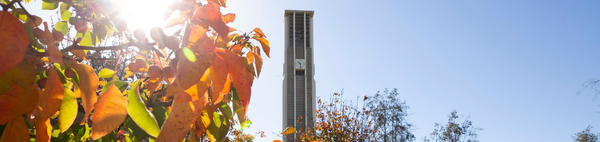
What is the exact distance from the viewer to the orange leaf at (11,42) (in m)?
0.21

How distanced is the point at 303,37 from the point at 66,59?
63.3 ft

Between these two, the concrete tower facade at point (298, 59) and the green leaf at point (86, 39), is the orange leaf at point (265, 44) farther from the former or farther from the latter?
the concrete tower facade at point (298, 59)

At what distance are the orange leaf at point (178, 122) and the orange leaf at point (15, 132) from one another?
143 mm

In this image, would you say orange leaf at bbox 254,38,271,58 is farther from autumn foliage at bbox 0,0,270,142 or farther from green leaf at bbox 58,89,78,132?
green leaf at bbox 58,89,78,132

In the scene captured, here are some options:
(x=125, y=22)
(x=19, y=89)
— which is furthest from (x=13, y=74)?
(x=125, y=22)

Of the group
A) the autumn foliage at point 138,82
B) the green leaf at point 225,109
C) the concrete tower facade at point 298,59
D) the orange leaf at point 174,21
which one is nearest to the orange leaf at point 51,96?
the autumn foliage at point 138,82

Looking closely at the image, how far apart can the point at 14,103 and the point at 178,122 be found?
0.15 metres

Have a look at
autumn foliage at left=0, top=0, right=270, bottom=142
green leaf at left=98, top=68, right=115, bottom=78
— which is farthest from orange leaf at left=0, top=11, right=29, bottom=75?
green leaf at left=98, top=68, right=115, bottom=78

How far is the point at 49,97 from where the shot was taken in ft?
0.90

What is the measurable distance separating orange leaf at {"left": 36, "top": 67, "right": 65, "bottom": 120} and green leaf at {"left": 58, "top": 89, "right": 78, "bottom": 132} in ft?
0.06

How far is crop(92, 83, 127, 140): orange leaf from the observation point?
25cm

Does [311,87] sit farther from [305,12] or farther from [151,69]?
[151,69]

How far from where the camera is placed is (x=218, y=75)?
23 cm

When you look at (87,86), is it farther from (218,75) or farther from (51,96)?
(218,75)
